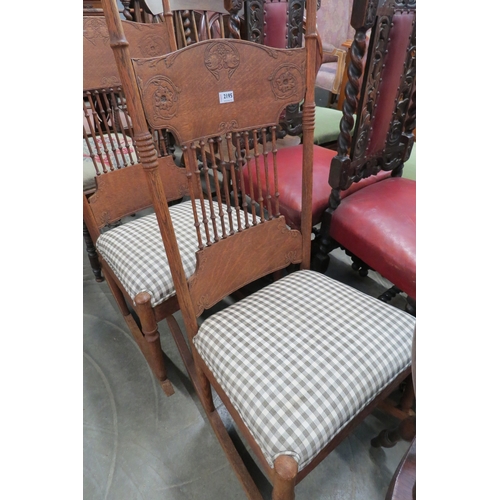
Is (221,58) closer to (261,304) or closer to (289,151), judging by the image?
(261,304)

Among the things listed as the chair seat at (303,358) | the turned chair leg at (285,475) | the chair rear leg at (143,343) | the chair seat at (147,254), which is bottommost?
the chair rear leg at (143,343)

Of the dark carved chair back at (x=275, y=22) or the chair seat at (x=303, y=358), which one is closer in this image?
the chair seat at (x=303, y=358)

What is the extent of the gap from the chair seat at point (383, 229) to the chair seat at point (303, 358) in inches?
8.8

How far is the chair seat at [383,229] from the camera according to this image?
3.26 ft

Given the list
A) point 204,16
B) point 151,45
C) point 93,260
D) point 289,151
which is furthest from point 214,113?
point 93,260

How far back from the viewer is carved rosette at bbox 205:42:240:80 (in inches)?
24.7

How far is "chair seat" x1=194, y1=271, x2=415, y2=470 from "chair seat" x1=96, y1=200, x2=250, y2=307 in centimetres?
25

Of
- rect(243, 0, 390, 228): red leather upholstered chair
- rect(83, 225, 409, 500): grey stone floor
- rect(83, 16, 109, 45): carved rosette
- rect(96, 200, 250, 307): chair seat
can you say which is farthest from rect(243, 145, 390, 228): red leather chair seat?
rect(83, 225, 409, 500): grey stone floor

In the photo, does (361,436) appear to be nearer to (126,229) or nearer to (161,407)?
(161,407)

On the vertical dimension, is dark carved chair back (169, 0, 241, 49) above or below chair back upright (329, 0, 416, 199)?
above

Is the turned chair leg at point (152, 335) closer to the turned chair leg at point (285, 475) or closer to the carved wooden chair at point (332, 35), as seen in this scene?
Answer: the turned chair leg at point (285, 475)

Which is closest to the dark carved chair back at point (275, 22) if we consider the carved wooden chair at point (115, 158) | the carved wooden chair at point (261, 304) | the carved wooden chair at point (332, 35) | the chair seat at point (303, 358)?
the carved wooden chair at point (115, 158)

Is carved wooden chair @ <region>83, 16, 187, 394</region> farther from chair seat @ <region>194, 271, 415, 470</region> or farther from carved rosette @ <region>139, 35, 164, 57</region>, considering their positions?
chair seat @ <region>194, 271, 415, 470</region>

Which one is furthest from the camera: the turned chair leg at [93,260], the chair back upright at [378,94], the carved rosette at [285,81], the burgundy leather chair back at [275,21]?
the turned chair leg at [93,260]
